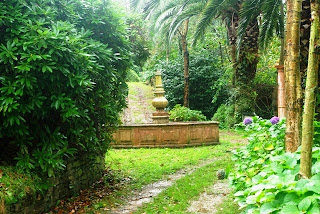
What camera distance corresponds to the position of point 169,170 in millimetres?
7348

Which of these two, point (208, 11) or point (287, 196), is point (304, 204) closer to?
point (287, 196)

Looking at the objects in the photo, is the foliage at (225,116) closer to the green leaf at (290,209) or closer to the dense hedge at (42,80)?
the dense hedge at (42,80)

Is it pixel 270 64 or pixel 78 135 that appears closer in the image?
pixel 78 135

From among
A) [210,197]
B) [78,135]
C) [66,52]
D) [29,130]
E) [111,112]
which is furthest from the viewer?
[111,112]

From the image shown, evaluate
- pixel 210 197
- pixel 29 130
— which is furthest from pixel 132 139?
pixel 29 130

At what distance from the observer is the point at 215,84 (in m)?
16.9

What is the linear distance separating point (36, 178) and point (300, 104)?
3.32 metres

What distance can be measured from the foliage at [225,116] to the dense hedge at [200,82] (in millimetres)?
1220

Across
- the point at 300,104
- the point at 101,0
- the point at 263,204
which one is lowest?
the point at 263,204

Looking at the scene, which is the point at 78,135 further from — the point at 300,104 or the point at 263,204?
the point at 263,204

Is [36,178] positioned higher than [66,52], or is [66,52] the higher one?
[66,52]

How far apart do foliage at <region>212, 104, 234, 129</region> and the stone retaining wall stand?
382 inches

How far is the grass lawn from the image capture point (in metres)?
4.92

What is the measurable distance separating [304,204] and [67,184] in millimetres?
4488
